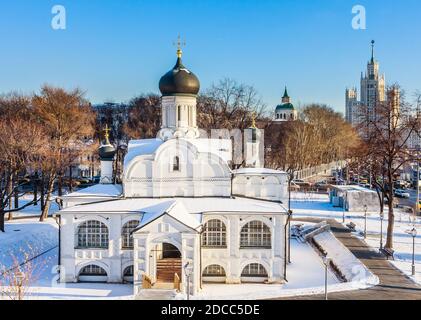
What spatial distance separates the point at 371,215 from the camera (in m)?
39.1

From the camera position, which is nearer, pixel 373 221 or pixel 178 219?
pixel 178 219

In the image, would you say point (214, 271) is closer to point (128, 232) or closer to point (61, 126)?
point (128, 232)

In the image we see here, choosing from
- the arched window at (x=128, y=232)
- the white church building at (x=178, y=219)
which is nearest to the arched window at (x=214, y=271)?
the white church building at (x=178, y=219)

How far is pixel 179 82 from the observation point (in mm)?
26344

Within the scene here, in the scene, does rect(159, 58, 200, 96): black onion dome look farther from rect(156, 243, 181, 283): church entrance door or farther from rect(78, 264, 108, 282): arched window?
rect(78, 264, 108, 282): arched window

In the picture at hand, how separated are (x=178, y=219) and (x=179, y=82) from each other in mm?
9480

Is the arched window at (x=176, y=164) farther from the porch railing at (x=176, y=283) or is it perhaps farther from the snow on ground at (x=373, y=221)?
the snow on ground at (x=373, y=221)

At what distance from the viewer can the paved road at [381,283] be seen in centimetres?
1812

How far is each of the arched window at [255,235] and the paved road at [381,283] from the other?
4.67 metres

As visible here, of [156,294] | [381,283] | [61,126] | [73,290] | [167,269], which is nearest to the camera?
[156,294]

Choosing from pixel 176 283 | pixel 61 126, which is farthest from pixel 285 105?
pixel 176 283

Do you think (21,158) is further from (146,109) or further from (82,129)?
(146,109)

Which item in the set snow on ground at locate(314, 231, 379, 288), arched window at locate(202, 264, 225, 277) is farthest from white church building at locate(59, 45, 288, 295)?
A: snow on ground at locate(314, 231, 379, 288)

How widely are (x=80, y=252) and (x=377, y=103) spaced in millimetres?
20331
